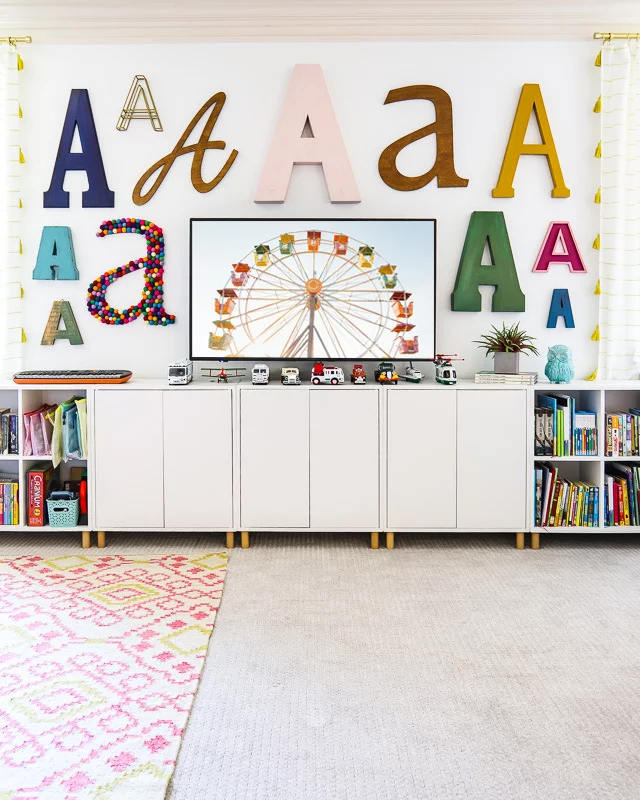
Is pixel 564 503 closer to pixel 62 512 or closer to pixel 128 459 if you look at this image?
pixel 128 459

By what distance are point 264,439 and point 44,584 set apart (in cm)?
115

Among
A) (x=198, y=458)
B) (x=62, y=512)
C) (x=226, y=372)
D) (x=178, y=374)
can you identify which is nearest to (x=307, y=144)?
(x=226, y=372)

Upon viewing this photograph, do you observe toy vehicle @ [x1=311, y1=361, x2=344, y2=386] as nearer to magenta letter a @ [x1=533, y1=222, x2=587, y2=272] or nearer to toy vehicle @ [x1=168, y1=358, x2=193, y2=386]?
toy vehicle @ [x1=168, y1=358, x2=193, y2=386]

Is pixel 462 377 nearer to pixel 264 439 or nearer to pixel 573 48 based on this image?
pixel 264 439

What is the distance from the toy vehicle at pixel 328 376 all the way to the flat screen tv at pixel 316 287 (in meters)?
0.20

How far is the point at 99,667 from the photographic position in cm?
224

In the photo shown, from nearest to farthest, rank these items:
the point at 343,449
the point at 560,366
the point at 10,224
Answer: the point at 343,449 < the point at 560,366 < the point at 10,224

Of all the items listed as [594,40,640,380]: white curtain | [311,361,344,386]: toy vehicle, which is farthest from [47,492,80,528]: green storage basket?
[594,40,640,380]: white curtain

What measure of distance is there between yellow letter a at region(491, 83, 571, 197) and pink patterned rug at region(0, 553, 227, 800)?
2.41m

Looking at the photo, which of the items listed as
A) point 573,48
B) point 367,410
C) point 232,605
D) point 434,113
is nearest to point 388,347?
point 367,410

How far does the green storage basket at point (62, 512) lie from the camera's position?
344 cm

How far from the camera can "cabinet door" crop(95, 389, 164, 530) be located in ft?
11.2

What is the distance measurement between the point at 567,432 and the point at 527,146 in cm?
150

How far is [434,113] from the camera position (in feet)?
12.2
